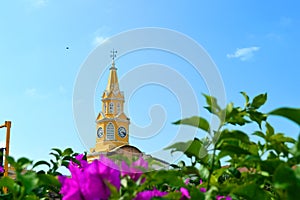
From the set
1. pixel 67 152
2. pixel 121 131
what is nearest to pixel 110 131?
pixel 121 131

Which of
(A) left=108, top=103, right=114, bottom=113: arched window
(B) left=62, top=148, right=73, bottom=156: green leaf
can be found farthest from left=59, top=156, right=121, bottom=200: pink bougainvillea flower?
(A) left=108, top=103, right=114, bottom=113: arched window

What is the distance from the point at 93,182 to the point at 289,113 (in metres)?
0.29

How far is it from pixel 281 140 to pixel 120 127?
34.9 metres

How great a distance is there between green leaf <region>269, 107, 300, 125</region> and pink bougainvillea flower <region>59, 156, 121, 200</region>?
248 mm

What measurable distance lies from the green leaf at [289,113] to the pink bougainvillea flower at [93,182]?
248mm

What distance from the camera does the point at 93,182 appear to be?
2.28 feet

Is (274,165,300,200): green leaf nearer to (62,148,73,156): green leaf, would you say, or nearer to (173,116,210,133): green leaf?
(173,116,210,133): green leaf

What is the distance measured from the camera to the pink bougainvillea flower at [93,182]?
69 cm

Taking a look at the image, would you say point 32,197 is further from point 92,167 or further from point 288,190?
point 288,190

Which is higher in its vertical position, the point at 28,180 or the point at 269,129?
the point at 269,129

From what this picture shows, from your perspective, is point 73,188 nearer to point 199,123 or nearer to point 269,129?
point 199,123

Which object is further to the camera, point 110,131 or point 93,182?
point 110,131

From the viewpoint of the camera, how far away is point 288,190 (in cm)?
58

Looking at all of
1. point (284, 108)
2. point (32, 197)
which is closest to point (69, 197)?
Answer: point (32, 197)
